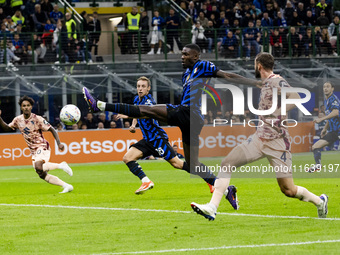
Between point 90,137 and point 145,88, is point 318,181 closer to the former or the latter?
point 145,88

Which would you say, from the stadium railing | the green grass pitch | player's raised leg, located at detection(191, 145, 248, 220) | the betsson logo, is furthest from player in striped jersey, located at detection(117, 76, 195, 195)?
the stadium railing

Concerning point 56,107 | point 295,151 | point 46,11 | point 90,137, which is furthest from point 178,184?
point 46,11

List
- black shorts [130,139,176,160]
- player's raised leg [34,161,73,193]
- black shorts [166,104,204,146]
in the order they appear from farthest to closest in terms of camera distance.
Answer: player's raised leg [34,161,73,193] < black shorts [130,139,176,160] < black shorts [166,104,204,146]

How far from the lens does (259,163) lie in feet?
80.5

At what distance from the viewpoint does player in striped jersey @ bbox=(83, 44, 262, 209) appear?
32.5 ft

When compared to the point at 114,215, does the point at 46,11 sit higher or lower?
higher

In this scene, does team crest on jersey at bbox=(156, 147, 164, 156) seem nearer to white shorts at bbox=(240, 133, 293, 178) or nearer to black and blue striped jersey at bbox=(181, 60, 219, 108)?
black and blue striped jersey at bbox=(181, 60, 219, 108)

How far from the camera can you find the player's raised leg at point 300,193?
9156 millimetres

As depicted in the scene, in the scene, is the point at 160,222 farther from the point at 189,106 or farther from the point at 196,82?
the point at 196,82

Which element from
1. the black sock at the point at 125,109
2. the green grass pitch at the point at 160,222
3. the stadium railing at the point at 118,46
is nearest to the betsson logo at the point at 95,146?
the stadium railing at the point at 118,46

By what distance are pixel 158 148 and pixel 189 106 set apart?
3.70m

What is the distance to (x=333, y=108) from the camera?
18703 mm

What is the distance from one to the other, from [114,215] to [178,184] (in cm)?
606

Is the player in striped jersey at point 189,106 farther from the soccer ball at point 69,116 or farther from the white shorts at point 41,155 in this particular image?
the white shorts at point 41,155
